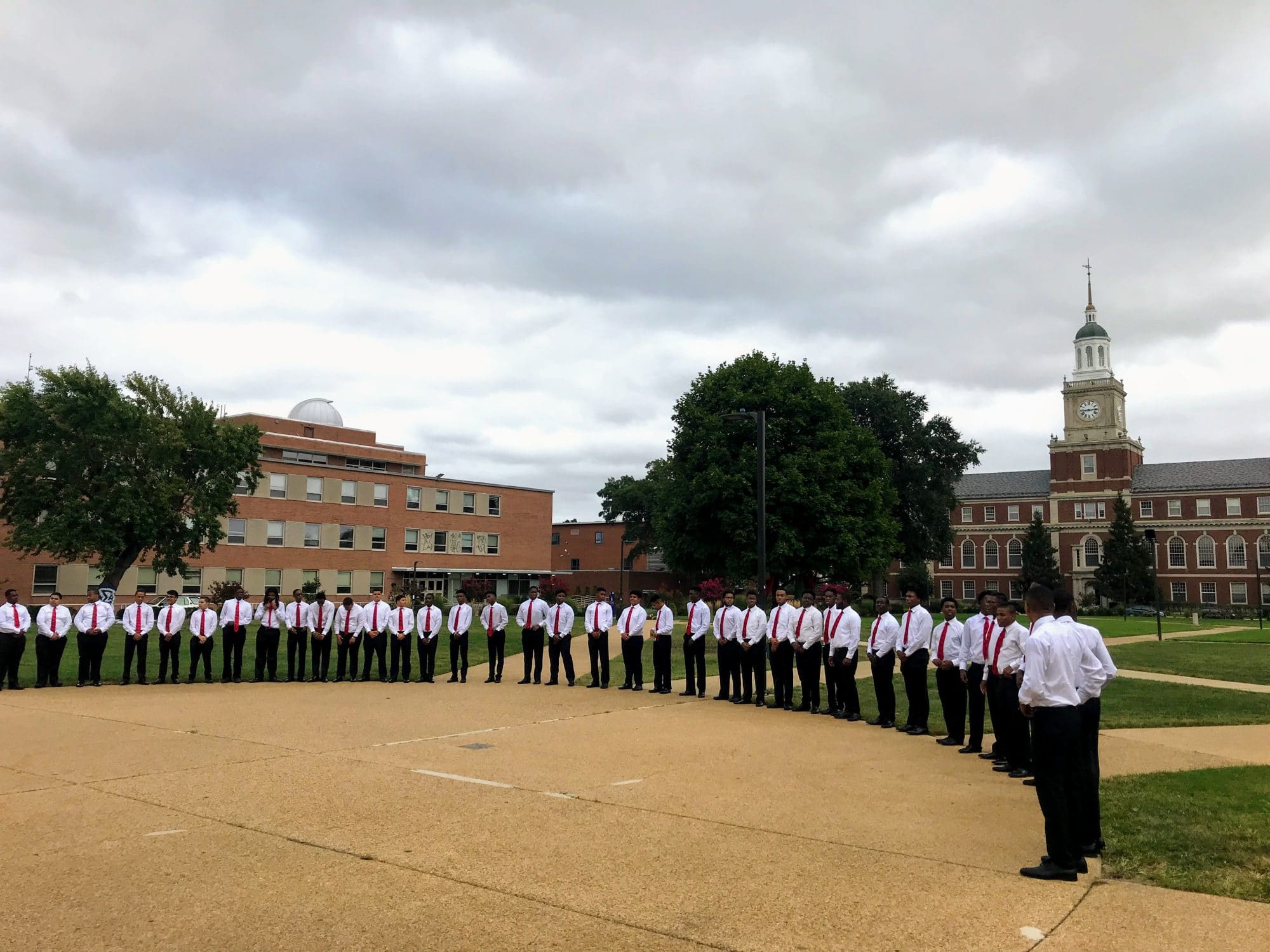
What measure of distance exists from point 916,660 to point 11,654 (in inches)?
647

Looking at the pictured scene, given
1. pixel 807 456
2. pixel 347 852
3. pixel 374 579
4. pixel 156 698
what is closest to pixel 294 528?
pixel 374 579

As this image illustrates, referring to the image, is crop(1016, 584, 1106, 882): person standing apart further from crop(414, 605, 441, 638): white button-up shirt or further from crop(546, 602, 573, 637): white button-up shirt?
crop(414, 605, 441, 638): white button-up shirt

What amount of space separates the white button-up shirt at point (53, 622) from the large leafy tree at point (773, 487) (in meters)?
20.7

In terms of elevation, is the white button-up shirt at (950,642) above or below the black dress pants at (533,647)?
above

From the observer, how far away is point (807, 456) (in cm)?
3528

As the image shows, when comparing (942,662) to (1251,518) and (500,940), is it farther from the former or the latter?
(1251,518)

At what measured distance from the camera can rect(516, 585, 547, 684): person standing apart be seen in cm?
1908

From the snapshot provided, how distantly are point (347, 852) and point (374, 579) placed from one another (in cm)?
5925

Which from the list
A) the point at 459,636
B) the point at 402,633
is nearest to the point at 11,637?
the point at 402,633

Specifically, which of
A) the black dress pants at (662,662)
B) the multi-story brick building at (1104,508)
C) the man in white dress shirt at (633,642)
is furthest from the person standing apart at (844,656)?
the multi-story brick building at (1104,508)

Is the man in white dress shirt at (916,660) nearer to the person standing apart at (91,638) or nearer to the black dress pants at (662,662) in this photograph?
the black dress pants at (662,662)

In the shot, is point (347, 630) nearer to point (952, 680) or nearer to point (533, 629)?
point (533, 629)

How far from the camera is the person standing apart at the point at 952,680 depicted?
1198 centimetres

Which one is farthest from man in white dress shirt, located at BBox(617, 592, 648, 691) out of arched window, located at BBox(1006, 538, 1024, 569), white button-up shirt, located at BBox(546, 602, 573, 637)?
arched window, located at BBox(1006, 538, 1024, 569)
